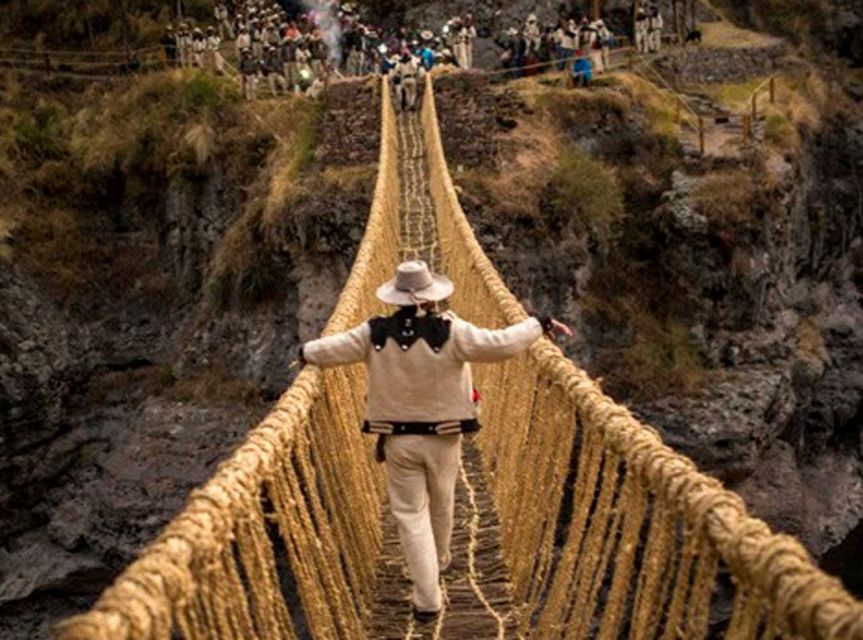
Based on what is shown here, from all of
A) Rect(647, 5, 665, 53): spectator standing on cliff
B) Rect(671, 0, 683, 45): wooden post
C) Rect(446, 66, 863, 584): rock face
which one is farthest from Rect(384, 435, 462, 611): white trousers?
Rect(671, 0, 683, 45): wooden post

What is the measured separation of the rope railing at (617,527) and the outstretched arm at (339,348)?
0.75 meters

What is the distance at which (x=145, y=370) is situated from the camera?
17.9 metres

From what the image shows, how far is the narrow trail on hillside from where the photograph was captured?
4.69 m

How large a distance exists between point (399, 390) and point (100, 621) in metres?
2.39

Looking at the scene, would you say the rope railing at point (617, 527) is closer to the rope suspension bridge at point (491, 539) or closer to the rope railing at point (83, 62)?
the rope suspension bridge at point (491, 539)

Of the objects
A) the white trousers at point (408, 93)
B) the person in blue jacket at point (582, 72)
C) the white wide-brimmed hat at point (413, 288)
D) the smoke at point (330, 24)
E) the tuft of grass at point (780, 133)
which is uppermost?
the smoke at point (330, 24)

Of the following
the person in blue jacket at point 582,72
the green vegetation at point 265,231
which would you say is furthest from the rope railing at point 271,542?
the person in blue jacket at point 582,72

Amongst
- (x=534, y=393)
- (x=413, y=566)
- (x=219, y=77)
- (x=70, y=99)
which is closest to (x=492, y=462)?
(x=534, y=393)

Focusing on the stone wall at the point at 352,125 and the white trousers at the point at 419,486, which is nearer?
the white trousers at the point at 419,486

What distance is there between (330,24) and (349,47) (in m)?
1.65

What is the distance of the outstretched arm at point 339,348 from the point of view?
447cm

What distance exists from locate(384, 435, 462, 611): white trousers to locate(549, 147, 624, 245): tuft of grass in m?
10.6

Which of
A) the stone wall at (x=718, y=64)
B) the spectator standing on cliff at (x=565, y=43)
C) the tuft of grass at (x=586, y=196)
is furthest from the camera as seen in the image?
the stone wall at (x=718, y=64)

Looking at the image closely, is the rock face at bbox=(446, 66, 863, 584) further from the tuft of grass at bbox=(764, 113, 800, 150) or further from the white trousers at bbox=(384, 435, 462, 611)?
the white trousers at bbox=(384, 435, 462, 611)
